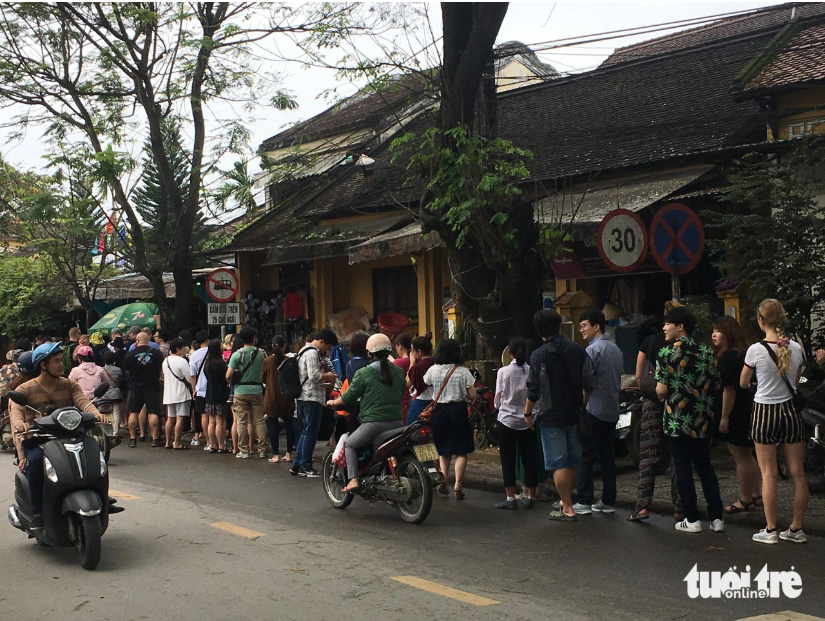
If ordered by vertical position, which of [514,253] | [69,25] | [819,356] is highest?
[69,25]

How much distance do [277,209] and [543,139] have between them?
819cm

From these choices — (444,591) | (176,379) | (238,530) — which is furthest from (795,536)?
(176,379)

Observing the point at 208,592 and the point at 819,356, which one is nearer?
the point at 208,592

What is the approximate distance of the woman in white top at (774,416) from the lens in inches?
286

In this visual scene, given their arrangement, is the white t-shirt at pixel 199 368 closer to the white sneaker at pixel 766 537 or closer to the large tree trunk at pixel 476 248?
the large tree trunk at pixel 476 248

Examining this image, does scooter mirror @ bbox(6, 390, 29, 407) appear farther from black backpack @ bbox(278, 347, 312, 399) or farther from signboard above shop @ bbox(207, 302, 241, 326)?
signboard above shop @ bbox(207, 302, 241, 326)

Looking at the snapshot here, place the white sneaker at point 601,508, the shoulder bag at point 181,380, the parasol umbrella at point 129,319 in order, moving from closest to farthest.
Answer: the white sneaker at point 601,508
the shoulder bag at point 181,380
the parasol umbrella at point 129,319

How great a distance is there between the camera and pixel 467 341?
14.8 meters

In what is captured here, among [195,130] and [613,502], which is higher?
[195,130]

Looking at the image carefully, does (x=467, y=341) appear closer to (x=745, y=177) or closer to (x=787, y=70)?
(x=745, y=177)

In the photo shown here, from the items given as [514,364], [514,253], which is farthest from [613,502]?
[514,253]

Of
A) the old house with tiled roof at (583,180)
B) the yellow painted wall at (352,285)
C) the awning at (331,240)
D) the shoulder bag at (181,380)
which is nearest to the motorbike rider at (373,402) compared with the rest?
the old house with tiled roof at (583,180)

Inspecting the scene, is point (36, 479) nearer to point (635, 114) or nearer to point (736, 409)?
point (736, 409)

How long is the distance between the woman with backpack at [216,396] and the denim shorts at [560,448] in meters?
7.01
